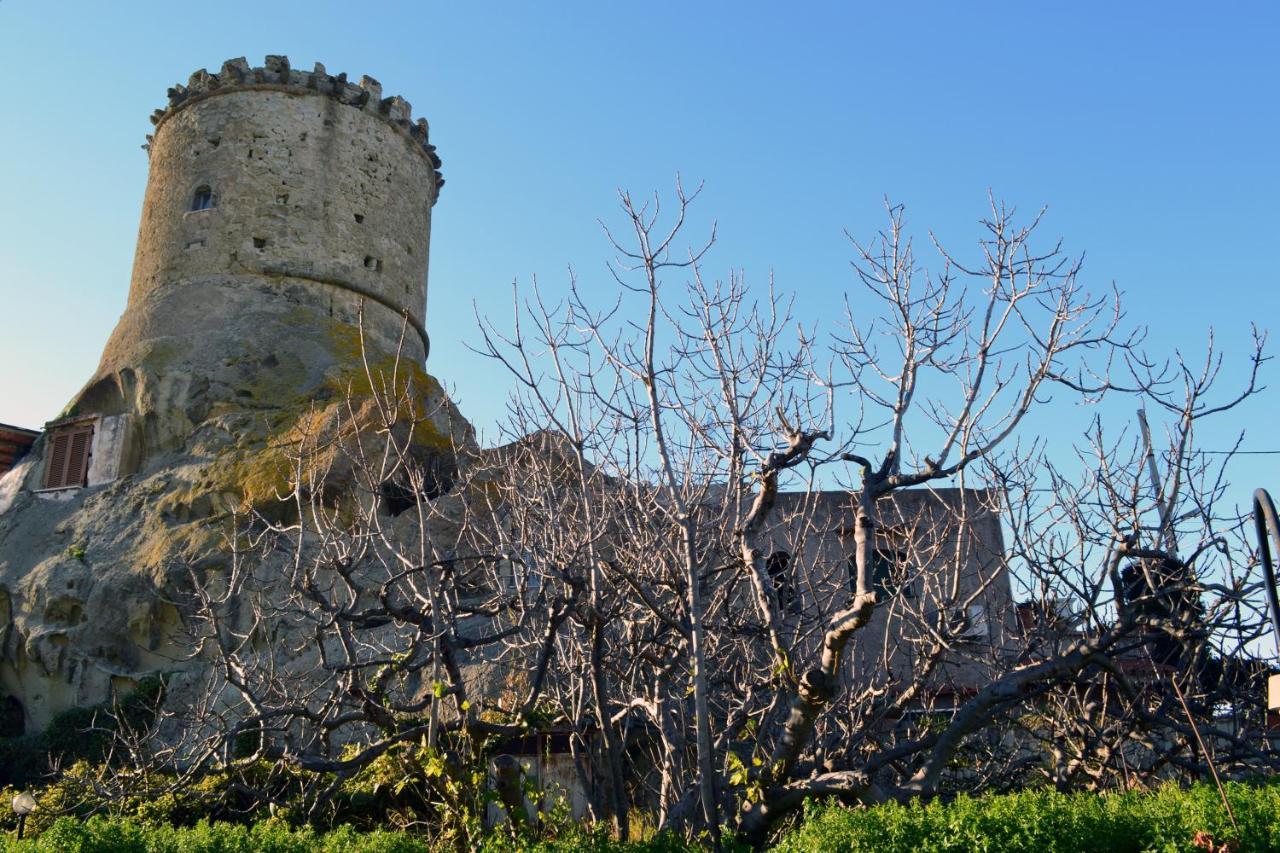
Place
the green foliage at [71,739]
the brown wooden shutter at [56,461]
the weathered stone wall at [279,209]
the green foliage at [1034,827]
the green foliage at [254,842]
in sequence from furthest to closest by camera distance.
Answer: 1. the weathered stone wall at [279,209]
2. the brown wooden shutter at [56,461]
3. the green foliage at [71,739]
4. the green foliage at [254,842]
5. the green foliage at [1034,827]

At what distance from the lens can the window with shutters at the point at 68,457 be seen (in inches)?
827

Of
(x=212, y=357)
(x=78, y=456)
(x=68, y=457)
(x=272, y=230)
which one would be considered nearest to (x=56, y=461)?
(x=68, y=457)

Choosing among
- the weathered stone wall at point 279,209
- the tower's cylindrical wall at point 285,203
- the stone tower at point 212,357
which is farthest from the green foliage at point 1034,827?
the weathered stone wall at point 279,209

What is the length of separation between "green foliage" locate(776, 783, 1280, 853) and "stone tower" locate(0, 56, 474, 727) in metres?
11.6

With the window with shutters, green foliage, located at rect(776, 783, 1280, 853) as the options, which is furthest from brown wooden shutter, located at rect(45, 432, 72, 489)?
green foliage, located at rect(776, 783, 1280, 853)

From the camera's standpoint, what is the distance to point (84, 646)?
1773 centimetres

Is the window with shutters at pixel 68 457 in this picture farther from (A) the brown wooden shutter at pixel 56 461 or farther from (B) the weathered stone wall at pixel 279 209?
(B) the weathered stone wall at pixel 279 209

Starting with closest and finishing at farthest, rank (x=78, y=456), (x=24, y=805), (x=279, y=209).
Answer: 1. (x=24, y=805)
2. (x=78, y=456)
3. (x=279, y=209)

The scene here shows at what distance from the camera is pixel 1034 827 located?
258 inches

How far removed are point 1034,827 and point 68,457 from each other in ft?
66.8

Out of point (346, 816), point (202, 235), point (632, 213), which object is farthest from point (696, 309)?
point (202, 235)

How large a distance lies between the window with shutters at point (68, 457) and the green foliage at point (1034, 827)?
1864 cm

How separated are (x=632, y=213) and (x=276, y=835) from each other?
5354mm

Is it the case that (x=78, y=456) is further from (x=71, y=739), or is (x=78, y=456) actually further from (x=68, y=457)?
(x=71, y=739)
